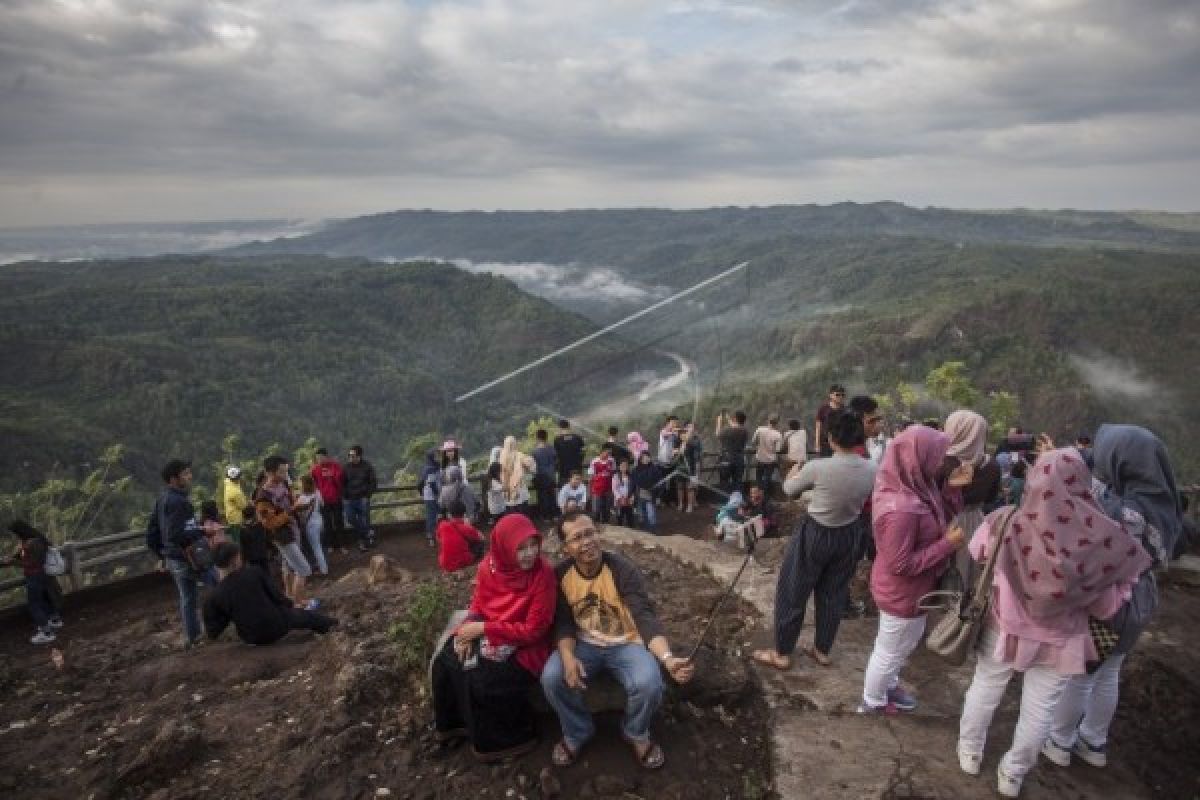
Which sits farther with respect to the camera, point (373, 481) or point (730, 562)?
point (373, 481)

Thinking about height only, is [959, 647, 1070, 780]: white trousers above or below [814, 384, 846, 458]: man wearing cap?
below

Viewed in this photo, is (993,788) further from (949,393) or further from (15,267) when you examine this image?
(15,267)

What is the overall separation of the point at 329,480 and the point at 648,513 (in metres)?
4.32

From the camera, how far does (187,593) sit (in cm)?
628

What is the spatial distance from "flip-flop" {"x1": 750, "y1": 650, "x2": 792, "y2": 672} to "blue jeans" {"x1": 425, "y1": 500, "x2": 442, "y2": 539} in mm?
5821

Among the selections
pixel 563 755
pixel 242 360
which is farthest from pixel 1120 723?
pixel 242 360

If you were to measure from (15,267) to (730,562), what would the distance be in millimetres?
226253

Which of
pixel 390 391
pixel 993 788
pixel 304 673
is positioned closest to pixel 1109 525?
pixel 993 788

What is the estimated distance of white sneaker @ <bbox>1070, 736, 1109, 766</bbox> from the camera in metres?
3.61

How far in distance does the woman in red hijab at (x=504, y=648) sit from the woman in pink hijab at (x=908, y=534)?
5.74 feet

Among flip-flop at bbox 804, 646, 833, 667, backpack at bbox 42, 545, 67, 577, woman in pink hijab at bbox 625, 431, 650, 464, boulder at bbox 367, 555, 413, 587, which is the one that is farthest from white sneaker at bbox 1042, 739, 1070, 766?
backpack at bbox 42, 545, 67, 577

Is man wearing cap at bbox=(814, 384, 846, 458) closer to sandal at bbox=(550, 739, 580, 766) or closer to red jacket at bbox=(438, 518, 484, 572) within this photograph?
red jacket at bbox=(438, 518, 484, 572)

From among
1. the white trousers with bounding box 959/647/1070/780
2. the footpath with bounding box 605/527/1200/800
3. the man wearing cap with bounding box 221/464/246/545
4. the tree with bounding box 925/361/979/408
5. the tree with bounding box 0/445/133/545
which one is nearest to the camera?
the white trousers with bounding box 959/647/1070/780

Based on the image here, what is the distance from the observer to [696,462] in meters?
10.4
